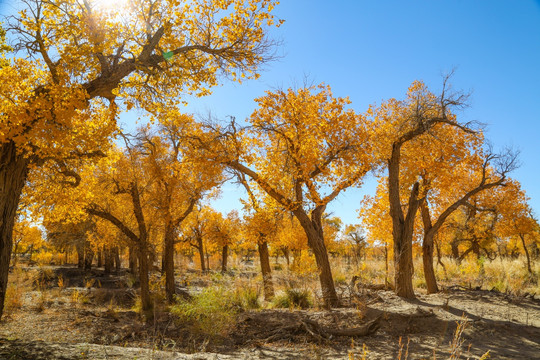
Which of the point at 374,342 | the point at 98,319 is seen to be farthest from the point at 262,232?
the point at 374,342

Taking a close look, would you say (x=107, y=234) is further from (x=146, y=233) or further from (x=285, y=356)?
(x=285, y=356)

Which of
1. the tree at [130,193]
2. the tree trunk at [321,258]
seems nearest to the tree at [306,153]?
the tree trunk at [321,258]

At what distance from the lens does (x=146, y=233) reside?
1195cm

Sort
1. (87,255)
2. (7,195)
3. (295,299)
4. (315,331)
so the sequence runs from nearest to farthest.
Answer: (7,195)
(315,331)
(295,299)
(87,255)

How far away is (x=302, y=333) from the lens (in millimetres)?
6980

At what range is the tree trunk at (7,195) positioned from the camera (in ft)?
18.3

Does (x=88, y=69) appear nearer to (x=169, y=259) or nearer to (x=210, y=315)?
(x=210, y=315)

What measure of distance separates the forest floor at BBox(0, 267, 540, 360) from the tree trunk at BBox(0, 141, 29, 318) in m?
1.15

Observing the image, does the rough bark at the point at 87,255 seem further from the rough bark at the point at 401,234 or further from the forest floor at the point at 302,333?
the rough bark at the point at 401,234

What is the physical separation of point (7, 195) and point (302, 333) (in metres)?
6.00

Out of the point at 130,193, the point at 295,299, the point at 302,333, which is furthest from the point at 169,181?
the point at 302,333

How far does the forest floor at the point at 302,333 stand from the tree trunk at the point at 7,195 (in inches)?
45.2

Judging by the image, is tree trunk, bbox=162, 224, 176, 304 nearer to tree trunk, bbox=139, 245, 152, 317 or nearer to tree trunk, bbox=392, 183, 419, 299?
tree trunk, bbox=139, 245, 152, 317

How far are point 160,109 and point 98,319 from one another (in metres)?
6.53
